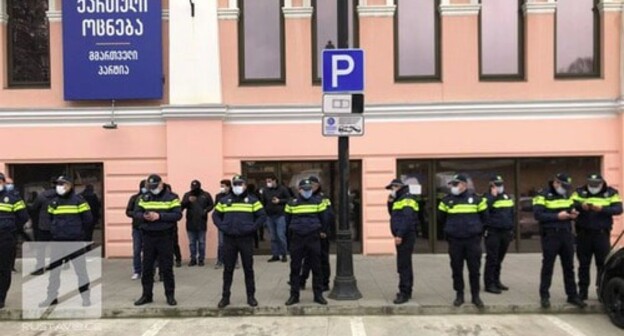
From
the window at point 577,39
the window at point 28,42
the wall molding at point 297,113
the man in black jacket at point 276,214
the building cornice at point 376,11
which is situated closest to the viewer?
the man in black jacket at point 276,214

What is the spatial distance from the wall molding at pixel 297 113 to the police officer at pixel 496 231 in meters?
3.61

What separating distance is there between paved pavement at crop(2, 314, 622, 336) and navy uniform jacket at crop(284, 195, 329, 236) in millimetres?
1262

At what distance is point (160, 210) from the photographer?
8422 mm

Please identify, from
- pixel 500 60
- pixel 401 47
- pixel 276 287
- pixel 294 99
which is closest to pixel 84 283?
pixel 276 287

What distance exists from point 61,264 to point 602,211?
802 cm

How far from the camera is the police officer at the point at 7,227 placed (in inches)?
330

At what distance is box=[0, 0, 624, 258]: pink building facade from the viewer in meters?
12.8

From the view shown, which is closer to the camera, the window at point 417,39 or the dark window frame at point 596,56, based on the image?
the dark window frame at point 596,56

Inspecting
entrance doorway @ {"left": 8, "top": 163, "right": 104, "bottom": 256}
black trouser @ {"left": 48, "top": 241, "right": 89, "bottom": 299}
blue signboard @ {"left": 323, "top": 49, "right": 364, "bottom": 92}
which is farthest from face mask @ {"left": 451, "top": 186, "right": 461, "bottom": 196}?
entrance doorway @ {"left": 8, "top": 163, "right": 104, "bottom": 256}

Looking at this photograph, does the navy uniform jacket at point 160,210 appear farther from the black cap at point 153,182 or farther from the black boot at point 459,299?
the black boot at point 459,299

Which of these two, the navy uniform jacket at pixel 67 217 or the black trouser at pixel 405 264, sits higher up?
the navy uniform jacket at pixel 67 217

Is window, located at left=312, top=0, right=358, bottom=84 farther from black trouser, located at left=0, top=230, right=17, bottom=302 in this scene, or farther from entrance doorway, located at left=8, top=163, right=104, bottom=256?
black trouser, located at left=0, top=230, right=17, bottom=302

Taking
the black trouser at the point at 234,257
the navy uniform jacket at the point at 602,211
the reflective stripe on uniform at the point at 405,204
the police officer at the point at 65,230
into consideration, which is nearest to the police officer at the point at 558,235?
the navy uniform jacket at the point at 602,211

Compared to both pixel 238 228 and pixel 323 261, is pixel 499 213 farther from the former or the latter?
pixel 238 228
